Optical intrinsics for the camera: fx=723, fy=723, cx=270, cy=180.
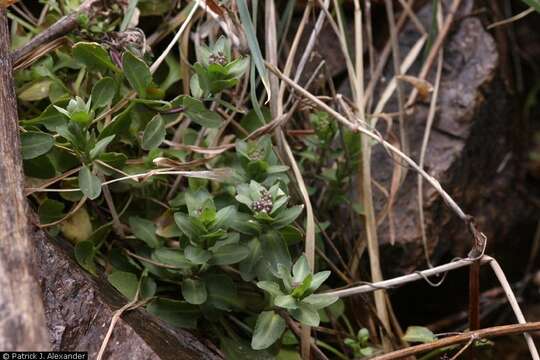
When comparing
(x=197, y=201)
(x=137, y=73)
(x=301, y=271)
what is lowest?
(x=301, y=271)

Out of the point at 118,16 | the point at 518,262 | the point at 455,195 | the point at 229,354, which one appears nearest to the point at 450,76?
the point at 455,195

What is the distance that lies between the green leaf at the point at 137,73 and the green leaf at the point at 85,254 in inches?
11.4

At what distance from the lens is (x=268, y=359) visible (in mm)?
1299

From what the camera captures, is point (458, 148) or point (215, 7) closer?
point (215, 7)

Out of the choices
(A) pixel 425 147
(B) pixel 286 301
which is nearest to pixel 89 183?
(B) pixel 286 301

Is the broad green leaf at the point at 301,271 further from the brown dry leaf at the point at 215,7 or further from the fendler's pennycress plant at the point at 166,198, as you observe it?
the brown dry leaf at the point at 215,7

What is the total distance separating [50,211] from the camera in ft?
4.24

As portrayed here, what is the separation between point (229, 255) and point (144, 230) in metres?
0.19

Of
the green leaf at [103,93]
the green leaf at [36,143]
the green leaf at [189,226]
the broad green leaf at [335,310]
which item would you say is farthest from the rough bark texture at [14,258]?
the broad green leaf at [335,310]

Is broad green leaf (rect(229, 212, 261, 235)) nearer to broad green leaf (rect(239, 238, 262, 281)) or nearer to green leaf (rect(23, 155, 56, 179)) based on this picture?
broad green leaf (rect(239, 238, 262, 281))

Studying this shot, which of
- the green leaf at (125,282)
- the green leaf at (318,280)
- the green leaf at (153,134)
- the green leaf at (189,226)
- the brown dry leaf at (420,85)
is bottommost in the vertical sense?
the green leaf at (125,282)

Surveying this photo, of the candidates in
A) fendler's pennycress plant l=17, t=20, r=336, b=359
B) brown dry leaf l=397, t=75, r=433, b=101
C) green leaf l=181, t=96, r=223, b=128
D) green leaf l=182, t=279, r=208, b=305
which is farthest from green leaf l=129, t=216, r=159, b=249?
brown dry leaf l=397, t=75, r=433, b=101

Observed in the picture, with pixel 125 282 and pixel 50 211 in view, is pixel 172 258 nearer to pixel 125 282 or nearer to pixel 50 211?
pixel 125 282

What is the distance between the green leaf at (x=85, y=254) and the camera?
4.16 ft
